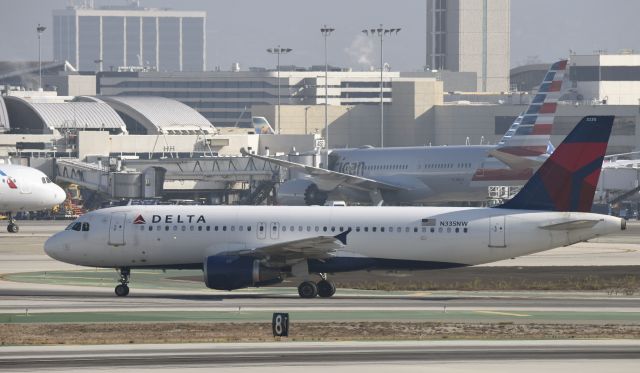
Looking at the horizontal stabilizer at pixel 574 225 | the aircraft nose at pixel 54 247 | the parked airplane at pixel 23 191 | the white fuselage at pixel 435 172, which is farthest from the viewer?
the white fuselage at pixel 435 172

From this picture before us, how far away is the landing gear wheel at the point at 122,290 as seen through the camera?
55.1 meters

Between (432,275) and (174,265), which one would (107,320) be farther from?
(432,275)

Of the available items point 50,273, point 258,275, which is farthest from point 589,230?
point 50,273

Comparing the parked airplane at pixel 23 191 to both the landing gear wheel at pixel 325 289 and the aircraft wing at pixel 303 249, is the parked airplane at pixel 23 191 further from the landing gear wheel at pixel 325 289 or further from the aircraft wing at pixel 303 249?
the landing gear wheel at pixel 325 289

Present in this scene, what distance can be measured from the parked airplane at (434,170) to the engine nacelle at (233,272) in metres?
51.3

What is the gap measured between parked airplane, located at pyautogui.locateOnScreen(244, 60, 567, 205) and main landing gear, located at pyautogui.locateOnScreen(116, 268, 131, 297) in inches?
1939

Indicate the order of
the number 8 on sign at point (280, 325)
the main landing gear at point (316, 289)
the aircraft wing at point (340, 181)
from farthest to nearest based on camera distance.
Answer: the aircraft wing at point (340, 181) → the main landing gear at point (316, 289) → the number 8 on sign at point (280, 325)

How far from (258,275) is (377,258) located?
4.74 metres

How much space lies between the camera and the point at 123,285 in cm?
5547

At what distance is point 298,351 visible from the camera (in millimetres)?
38969

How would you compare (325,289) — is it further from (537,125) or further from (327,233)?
(537,125)

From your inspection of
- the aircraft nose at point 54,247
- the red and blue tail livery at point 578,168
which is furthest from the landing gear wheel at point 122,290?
the red and blue tail livery at point 578,168

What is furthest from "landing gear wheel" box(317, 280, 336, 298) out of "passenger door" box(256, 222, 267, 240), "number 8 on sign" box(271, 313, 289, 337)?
"number 8 on sign" box(271, 313, 289, 337)

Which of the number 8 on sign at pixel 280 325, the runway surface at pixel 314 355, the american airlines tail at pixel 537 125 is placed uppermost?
the american airlines tail at pixel 537 125
